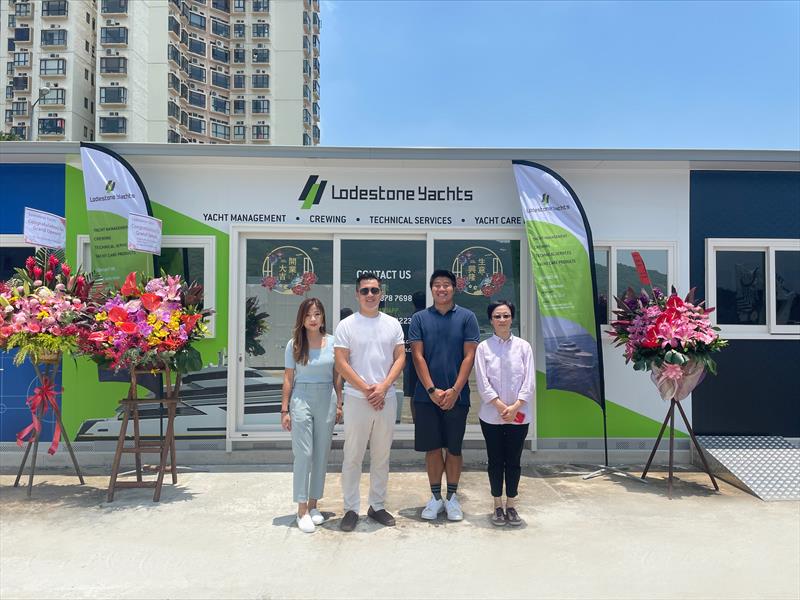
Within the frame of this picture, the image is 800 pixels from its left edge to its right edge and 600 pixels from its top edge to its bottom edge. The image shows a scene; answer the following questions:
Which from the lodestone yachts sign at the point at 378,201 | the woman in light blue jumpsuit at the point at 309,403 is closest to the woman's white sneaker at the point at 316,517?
the woman in light blue jumpsuit at the point at 309,403

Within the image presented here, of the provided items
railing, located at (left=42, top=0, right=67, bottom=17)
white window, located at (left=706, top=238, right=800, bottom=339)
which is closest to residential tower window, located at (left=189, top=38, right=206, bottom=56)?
railing, located at (left=42, top=0, right=67, bottom=17)

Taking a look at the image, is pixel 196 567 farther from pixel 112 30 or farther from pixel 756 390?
pixel 112 30

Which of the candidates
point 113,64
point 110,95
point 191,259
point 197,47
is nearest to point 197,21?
point 197,47

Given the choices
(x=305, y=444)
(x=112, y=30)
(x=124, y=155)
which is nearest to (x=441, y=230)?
(x=305, y=444)

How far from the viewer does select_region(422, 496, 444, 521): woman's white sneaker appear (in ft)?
14.0

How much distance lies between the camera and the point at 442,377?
13.7ft

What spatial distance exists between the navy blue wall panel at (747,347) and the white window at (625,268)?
0.29 metres

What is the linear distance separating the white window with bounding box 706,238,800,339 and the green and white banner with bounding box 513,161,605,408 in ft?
5.24

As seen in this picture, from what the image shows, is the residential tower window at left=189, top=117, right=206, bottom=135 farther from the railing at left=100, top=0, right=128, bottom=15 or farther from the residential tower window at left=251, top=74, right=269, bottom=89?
the railing at left=100, top=0, right=128, bottom=15

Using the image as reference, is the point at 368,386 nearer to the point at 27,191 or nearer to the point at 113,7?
the point at 27,191

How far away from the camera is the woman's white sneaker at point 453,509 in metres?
4.24

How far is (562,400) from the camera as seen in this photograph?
19.6ft

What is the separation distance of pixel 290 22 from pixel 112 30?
23115mm

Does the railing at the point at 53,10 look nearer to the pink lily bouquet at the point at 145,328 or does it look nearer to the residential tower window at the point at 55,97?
the residential tower window at the point at 55,97
